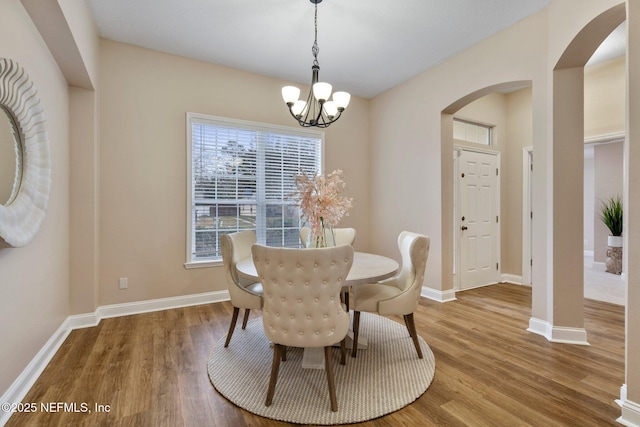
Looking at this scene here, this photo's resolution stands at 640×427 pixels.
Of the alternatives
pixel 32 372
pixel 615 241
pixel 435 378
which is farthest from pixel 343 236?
pixel 615 241

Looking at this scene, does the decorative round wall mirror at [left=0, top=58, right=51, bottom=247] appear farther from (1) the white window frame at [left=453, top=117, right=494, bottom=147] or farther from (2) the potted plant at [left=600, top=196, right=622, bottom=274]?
(2) the potted plant at [left=600, top=196, right=622, bottom=274]

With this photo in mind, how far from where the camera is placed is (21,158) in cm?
186

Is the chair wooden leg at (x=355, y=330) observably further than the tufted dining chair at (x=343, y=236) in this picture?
No

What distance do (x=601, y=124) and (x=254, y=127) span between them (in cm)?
442

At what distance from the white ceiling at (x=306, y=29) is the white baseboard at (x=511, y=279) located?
131 inches

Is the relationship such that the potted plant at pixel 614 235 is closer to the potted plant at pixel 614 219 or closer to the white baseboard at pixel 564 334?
the potted plant at pixel 614 219

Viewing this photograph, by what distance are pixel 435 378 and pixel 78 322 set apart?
10.5ft

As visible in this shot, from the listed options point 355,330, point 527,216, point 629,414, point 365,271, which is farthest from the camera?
point 527,216

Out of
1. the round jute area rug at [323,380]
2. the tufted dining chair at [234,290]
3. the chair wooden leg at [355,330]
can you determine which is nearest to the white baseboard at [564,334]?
the round jute area rug at [323,380]

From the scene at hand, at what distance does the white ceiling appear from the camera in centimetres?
267

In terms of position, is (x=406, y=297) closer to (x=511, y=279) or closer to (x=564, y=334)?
(x=564, y=334)

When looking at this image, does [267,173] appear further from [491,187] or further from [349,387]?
[491,187]

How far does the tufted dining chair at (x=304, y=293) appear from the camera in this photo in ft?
5.37

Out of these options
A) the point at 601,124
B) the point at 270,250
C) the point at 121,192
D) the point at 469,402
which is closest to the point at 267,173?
the point at 121,192
